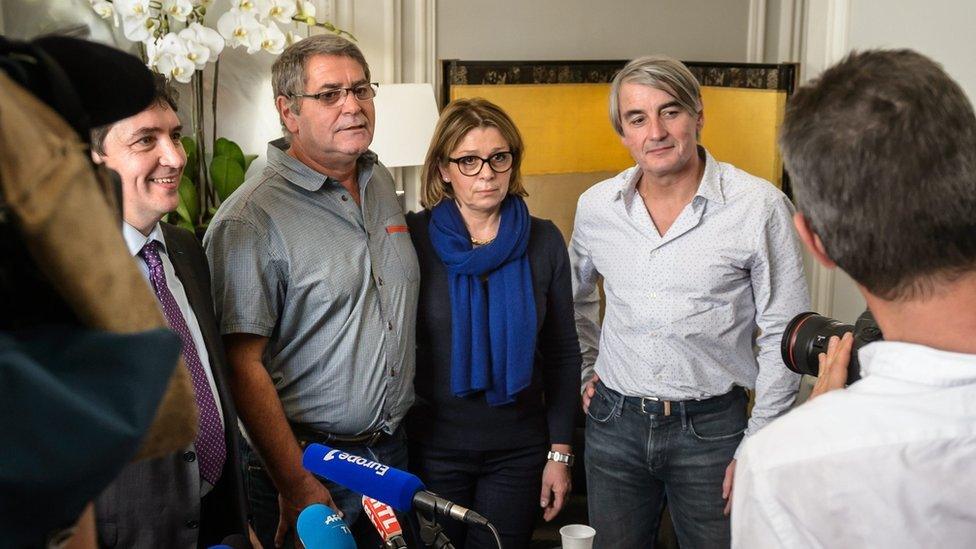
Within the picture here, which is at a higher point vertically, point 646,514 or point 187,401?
point 187,401

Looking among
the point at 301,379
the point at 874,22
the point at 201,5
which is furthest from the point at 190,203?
the point at 874,22

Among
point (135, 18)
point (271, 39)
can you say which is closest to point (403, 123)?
point (271, 39)

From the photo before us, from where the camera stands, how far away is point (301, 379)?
1975 millimetres

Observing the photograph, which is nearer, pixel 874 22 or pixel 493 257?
pixel 493 257

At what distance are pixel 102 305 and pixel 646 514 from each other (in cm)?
175

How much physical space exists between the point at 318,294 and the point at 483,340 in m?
0.43

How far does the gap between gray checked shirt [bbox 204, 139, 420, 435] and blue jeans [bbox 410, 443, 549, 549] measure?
0.61ft

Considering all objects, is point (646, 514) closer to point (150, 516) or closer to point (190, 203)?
point (150, 516)

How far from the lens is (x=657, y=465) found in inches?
80.7

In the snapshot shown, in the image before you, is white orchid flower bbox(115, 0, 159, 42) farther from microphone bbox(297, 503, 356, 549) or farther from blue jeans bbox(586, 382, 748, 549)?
microphone bbox(297, 503, 356, 549)

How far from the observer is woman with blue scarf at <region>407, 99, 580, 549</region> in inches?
85.7

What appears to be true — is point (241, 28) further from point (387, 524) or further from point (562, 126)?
point (387, 524)

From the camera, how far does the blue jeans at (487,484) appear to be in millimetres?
2170

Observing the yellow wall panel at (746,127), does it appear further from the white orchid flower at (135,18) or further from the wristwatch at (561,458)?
the white orchid flower at (135,18)
